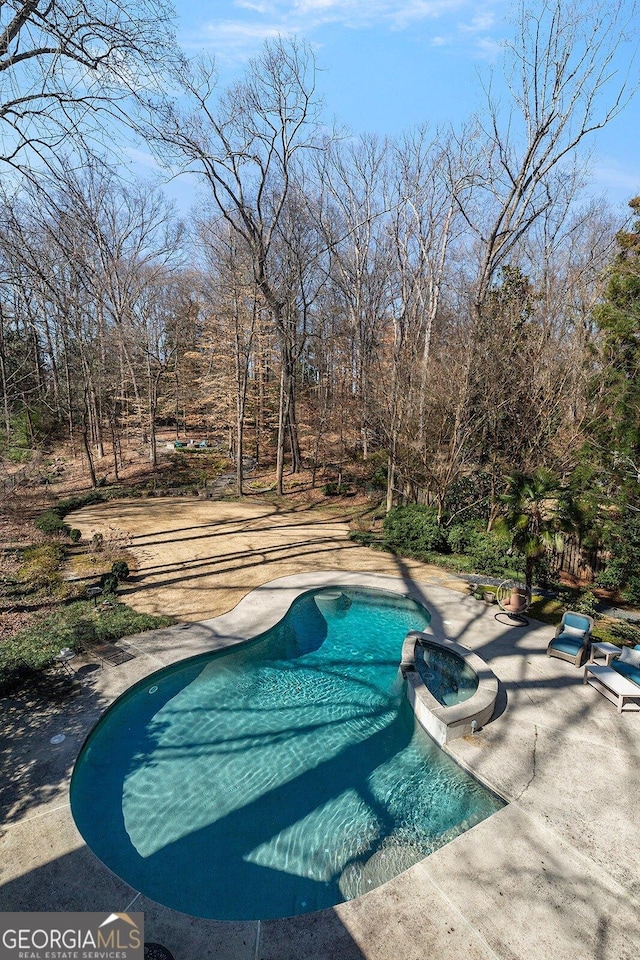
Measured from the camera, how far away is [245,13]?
7988mm

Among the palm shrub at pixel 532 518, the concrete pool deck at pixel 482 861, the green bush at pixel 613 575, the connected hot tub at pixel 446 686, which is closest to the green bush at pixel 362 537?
the palm shrub at pixel 532 518

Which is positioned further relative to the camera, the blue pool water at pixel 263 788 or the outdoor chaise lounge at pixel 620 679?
the outdoor chaise lounge at pixel 620 679

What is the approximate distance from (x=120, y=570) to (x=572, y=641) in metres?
10.0

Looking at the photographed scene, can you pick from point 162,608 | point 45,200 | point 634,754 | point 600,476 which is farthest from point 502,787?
point 45,200

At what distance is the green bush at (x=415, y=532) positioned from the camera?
13789 millimetres

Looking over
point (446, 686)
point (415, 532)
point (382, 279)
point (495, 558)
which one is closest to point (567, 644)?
point (446, 686)

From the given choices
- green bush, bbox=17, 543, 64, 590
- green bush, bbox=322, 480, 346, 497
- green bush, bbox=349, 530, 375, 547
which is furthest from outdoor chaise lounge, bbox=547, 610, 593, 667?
green bush, bbox=322, 480, 346, 497

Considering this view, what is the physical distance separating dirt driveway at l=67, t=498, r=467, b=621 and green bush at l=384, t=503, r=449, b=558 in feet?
2.36

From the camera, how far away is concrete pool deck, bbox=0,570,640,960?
147 inches

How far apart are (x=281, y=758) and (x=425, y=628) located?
451 cm

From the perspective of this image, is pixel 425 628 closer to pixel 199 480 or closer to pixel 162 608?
pixel 162 608

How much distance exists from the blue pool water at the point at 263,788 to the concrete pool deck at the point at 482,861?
319 millimetres

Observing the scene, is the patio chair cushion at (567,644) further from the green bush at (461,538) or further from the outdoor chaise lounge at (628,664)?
the green bush at (461,538)

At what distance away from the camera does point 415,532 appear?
14102 mm
